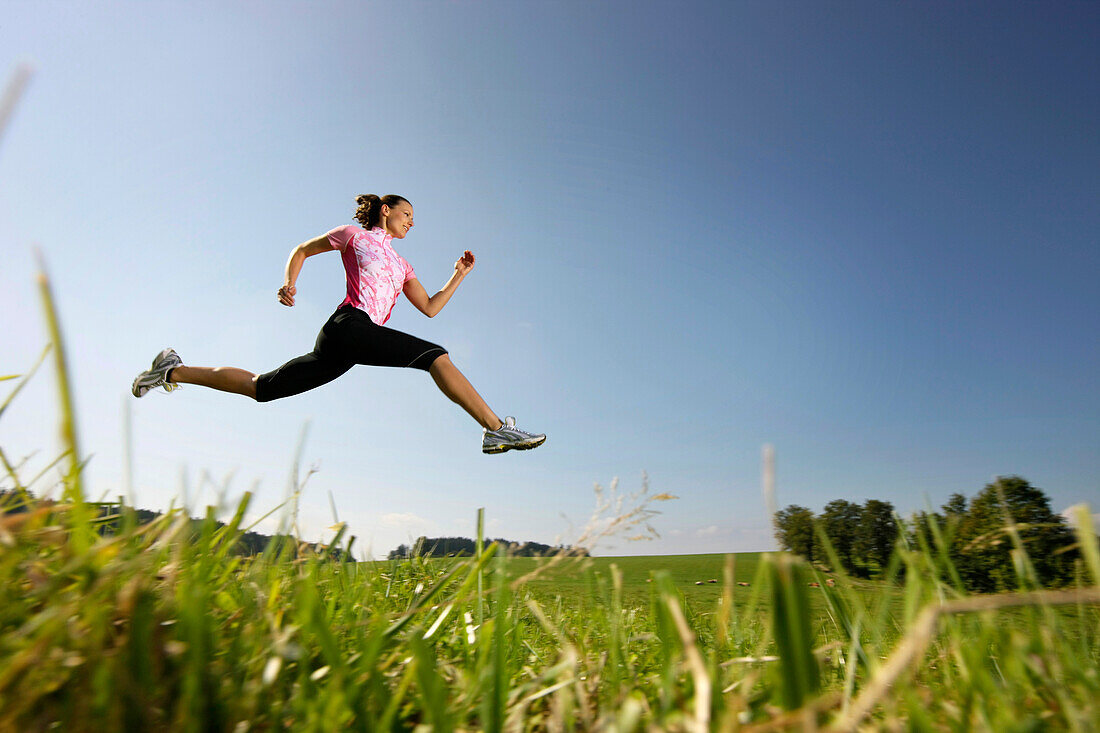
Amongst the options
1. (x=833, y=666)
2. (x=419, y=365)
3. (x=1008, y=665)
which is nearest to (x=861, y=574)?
(x=833, y=666)

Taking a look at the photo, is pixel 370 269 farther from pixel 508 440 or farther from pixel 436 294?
pixel 508 440

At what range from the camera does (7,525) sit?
0.73 meters

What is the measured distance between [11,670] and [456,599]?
1.91 ft

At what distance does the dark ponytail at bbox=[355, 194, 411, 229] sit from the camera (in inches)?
234

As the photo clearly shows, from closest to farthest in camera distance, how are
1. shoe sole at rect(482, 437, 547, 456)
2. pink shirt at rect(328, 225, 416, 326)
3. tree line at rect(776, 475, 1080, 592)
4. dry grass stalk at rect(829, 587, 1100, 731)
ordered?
1. dry grass stalk at rect(829, 587, 1100, 731)
2. tree line at rect(776, 475, 1080, 592)
3. shoe sole at rect(482, 437, 547, 456)
4. pink shirt at rect(328, 225, 416, 326)

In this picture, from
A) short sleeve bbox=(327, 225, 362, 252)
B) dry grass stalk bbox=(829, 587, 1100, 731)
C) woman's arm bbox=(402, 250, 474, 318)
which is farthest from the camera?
woman's arm bbox=(402, 250, 474, 318)

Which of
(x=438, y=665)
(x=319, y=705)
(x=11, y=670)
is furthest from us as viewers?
(x=438, y=665)

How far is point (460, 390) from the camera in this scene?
462cm

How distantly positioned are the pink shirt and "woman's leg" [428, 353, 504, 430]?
83 centimetres

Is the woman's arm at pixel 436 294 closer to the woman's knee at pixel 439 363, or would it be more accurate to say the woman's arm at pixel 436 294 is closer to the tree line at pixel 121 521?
the woman's knee at pixel 439 363

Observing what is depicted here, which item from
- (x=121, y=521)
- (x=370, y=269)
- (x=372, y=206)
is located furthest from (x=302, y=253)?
(x=121, y=521)

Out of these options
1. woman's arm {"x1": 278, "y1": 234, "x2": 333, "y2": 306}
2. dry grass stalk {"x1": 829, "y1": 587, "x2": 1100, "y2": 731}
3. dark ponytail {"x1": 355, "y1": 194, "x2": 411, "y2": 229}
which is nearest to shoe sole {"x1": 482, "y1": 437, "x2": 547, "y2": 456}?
woman's arm {"x1": 278, "y1": 234, "x2": 333, "y2": 306}

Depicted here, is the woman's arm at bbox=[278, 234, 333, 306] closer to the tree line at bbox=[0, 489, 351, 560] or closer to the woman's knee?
the woman's knee

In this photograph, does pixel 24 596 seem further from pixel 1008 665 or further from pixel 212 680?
pixel 1008 665
